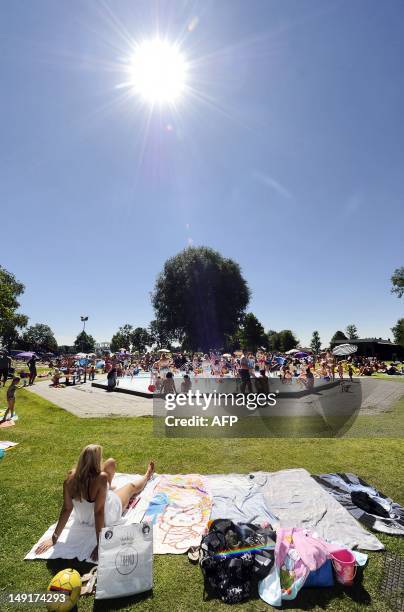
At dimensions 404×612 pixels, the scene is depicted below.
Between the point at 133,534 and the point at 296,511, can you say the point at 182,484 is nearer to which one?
the point at 296,511

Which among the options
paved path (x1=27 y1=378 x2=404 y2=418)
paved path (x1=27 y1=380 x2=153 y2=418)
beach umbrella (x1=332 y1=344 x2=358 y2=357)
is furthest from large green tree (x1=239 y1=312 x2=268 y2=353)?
paved path (x1=27 y1=380 x2=153 y2=418)

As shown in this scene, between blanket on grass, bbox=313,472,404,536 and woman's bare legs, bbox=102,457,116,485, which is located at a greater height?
woman's bare legs, bbox=102,457,116,485

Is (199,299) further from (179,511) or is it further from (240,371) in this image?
(179,511)

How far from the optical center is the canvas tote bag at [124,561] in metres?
3.17

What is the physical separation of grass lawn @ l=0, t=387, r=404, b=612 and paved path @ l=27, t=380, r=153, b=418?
127cm

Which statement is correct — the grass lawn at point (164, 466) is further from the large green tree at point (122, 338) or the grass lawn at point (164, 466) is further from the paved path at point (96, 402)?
the large green tree at point (122, 338)

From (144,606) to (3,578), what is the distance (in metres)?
1.72

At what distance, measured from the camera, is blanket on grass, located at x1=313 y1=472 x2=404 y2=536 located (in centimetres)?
452

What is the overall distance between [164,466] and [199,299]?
119 feet

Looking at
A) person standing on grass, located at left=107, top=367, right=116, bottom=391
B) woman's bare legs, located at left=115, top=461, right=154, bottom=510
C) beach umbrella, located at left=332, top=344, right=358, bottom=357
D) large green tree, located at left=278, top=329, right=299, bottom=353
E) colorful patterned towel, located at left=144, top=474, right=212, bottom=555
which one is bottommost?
colorful patterned towel, located at left=144, top=474, right=212, bottom=555

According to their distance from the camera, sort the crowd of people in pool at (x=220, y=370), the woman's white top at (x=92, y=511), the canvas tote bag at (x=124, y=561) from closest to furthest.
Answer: the canvas tote bag at (x=124, y=561), the woman's white top at (x=92, y=511), the crowd of people in pool at (x=220, y=370)

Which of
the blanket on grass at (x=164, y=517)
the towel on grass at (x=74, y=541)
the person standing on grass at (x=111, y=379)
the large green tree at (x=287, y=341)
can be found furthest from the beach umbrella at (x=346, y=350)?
the large green tree at (x=287, y=341)

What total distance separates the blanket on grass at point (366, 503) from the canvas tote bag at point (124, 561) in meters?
3.34

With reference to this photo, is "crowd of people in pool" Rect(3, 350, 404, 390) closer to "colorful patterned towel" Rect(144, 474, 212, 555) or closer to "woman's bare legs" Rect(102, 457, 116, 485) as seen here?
"colorful patterned towel" Rect(144, 474, 212, 555)
